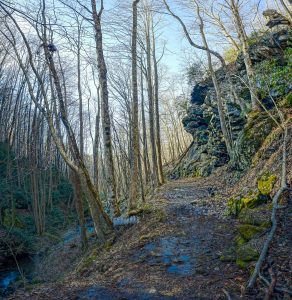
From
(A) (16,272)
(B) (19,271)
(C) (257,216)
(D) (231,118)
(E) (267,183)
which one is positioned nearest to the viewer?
(C) (257,216)

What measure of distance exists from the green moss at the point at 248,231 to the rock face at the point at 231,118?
17.6ft

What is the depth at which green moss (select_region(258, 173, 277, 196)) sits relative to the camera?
659cm

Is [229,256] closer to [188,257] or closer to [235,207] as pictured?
[188,257]

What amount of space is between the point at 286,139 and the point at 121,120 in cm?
2016

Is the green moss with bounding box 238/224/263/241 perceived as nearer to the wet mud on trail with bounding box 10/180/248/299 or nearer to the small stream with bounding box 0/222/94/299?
the wet mud on trail with bounding box 10/180/248/299

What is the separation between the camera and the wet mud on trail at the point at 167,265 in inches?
162

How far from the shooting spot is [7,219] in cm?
1659

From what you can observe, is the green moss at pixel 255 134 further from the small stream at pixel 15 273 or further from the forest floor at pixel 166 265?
the small stream at pixel 15 273

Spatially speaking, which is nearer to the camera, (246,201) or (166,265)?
(166,265)

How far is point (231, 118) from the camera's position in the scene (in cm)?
1616

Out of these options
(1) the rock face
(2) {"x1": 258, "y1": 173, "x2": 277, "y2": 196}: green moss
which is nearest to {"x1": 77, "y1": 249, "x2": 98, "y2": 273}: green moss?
(2) {"x1": 258, "y1": 173, "x2": 277, "y2": 196}: green moss

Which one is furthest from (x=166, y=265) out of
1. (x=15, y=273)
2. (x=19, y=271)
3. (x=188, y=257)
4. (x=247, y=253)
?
(x=15, y=273)

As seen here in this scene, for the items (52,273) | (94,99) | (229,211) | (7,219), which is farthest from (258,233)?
(94,99)

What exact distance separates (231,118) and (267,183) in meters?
9.94
